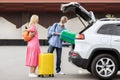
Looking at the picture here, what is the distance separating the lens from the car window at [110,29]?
42.4ft

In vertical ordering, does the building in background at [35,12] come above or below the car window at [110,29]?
above

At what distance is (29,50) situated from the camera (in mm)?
13367

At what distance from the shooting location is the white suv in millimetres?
12664

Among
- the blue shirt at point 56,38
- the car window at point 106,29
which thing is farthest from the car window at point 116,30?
the blue shirt at point 56,38

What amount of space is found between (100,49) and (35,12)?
2514 centimetres

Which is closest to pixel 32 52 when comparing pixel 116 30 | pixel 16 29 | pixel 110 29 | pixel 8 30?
pixel 110 29

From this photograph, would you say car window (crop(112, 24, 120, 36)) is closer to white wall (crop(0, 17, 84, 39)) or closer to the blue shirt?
the blue shirt

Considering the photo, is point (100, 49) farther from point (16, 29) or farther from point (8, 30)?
point (8, 30)

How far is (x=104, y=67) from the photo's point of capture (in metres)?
12.7

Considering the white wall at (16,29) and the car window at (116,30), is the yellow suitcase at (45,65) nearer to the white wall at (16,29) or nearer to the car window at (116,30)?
the car window at (116,30)

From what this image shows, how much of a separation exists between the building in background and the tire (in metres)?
23.0

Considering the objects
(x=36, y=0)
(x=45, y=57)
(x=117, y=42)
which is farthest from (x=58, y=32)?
(x=36, y=0)

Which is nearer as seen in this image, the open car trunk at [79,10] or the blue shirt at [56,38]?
the open car trunk at [79,10]

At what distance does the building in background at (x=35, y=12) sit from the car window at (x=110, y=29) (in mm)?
22520
